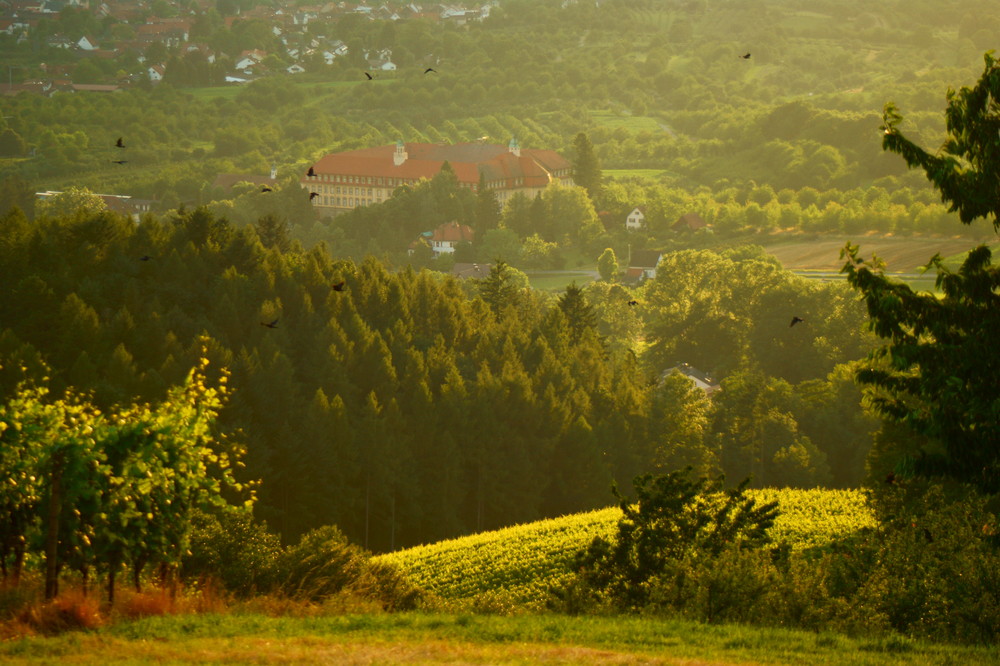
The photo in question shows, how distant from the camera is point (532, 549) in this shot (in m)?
42.8

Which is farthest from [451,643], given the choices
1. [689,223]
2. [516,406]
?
[689,223]

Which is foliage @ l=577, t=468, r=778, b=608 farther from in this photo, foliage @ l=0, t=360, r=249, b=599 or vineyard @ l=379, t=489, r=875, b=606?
vineyard @ l=379, t=489, r=875, b=606

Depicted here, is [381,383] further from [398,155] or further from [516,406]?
[398,155]

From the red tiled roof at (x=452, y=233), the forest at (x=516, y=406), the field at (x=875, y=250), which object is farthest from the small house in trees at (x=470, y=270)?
the field at (x=875, y=250)

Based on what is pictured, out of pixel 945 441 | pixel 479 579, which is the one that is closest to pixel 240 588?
pixel 945 441

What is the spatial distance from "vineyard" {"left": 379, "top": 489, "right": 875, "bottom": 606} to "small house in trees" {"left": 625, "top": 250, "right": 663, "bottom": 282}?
78280 millimetres

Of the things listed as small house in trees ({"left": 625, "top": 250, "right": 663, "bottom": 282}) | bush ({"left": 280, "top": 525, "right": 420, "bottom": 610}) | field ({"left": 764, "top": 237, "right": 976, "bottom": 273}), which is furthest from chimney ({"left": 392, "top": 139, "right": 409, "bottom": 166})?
bush ({"left": 280, "top": 525, "right": 420, "bottom": 610})

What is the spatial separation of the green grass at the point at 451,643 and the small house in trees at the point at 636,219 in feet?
411

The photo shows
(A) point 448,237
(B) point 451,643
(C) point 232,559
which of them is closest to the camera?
(B) point 451,643

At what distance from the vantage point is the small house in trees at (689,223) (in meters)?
140

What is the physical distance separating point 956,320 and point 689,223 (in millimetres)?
123132

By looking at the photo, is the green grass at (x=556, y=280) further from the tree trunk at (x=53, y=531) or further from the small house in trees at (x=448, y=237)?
the tree trunk at (x=53, y=531)

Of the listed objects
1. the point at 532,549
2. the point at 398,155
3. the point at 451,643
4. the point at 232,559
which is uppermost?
the point at 398,155

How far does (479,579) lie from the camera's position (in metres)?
40.0
